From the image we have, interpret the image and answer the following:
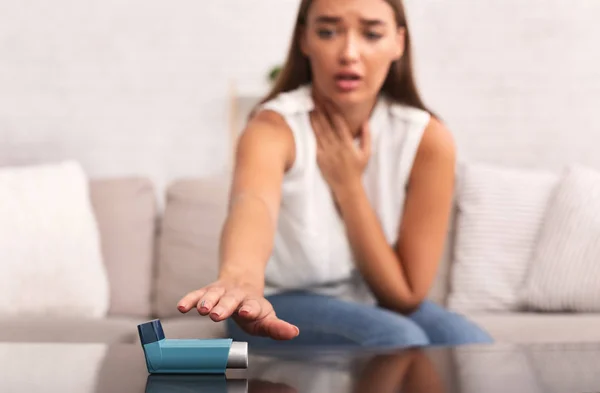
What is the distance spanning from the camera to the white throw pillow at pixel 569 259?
82.0 inches

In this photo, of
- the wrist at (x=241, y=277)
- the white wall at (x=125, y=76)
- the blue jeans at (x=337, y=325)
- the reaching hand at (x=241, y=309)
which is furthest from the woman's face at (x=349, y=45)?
the white wall at (x=125, y=76)

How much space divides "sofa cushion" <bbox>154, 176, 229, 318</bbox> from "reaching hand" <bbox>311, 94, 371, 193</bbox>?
93 centimetres

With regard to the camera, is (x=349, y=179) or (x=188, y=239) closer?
(x=349, y=179)

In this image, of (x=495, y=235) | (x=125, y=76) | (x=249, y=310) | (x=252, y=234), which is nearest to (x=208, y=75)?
(x=125, y=76)

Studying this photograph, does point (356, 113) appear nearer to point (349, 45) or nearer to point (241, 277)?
point (349, 45)

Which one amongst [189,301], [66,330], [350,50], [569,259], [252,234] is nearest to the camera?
[189,301]

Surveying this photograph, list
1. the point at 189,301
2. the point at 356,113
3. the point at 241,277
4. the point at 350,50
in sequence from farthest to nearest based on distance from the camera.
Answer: the point at 356,113
the point at 350,50
the point at 241,277
the point at 189,301

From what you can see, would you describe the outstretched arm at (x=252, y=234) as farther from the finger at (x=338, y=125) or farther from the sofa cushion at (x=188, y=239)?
the sofa cushion at (x=188, y=239)

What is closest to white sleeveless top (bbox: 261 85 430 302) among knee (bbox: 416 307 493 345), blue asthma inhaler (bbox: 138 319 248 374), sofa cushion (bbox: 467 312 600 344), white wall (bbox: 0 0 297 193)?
knee (bbox: 416 307 493 345)

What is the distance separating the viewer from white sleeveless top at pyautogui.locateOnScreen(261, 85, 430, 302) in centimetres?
135

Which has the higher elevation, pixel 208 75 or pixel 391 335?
pixel 208 75

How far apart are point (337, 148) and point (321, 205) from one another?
108 mm

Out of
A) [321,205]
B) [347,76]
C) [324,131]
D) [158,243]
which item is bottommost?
[158,243]

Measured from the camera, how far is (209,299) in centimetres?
74
